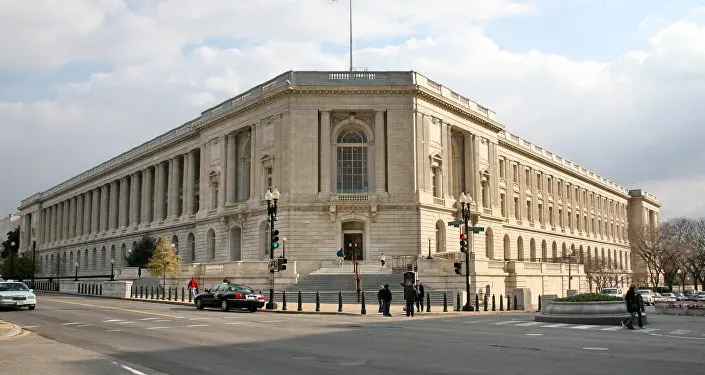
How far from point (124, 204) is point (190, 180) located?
26.7 m

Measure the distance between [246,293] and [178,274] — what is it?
27327 millimetres

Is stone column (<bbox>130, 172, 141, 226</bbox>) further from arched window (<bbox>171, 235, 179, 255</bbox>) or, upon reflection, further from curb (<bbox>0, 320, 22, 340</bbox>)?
curb (<bbox>0, 320, 22, 340</bbox>)

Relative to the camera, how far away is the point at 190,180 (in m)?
83.1

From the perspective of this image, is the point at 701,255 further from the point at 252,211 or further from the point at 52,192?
the point at 52,192

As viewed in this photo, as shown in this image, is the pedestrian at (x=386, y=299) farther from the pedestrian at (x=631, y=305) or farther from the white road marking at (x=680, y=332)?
the white road marking at (x=680, y=332)

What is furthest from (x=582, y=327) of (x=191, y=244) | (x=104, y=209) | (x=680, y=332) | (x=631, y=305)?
(x=104, y=209)

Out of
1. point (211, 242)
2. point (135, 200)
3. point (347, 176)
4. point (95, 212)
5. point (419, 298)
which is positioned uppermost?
point (135, 200)

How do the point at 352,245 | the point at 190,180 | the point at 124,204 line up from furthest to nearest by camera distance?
1. the point at 124,204
2. the point at 190,180
3. the point at 352,245

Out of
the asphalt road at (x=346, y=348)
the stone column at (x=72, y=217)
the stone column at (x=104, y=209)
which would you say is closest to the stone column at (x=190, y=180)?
the stone column at (x=104, y=209)

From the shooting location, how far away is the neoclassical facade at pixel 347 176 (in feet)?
202

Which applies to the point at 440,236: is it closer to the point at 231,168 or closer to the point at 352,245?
the point at 352,245

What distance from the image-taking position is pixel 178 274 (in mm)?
62844

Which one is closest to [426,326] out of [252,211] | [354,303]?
[354,303]

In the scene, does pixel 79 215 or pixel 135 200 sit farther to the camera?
pixel 79 215
